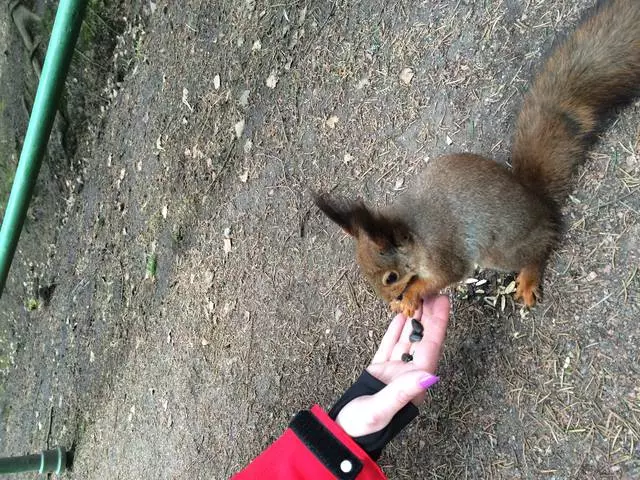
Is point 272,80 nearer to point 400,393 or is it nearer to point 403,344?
point 403,344

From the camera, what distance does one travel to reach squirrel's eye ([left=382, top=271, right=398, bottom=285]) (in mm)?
1537

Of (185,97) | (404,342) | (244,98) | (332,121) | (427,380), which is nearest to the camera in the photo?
(427,380)

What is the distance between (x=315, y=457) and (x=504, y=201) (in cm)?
79

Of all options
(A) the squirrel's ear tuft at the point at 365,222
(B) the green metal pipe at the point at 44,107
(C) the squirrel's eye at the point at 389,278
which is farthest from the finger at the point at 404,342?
(B) the green metal pipe at the point at 44,107

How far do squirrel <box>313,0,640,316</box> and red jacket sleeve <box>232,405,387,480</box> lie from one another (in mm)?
384

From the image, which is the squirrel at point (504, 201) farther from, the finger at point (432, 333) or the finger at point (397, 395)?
the finger at point (397, 395)

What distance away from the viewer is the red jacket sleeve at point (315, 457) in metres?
1.40

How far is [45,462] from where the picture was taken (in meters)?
3.54

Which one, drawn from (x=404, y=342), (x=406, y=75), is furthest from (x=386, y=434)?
(x=406, y=75)

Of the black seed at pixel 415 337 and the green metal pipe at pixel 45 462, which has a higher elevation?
the green metal pipe at pixel 45 462

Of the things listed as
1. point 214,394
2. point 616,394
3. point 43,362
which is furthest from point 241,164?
point 43,362

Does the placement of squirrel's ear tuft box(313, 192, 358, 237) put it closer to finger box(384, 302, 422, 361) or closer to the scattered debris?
finger box(384, 302, 422, 361)

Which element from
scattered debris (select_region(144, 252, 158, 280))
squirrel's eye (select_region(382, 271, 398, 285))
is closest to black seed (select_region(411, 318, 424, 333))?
squirrel's eye (select_region(382, 271, 398, 285))

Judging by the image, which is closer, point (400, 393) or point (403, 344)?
point (400, 393)
